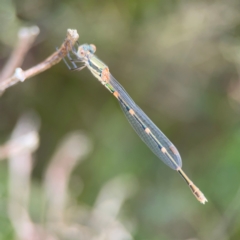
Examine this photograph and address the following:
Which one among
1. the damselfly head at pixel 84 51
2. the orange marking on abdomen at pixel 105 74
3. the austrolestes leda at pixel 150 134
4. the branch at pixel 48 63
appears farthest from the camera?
the austrolestes leda at pixel 150 134

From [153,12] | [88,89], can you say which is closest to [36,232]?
[88,89]

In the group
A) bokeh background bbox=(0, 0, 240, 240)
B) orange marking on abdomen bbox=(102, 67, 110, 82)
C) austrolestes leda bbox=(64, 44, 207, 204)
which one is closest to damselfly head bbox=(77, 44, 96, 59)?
orange marking on abdomen bbox=(102, 67, 110, 82)

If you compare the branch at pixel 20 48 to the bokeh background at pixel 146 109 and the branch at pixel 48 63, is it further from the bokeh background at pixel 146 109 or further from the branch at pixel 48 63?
the bokeh background at pixel 146 109

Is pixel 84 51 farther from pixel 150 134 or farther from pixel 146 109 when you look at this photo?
pixel 146 109

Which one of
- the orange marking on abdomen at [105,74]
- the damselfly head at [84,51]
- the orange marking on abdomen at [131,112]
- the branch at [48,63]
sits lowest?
the branch at [48,63]

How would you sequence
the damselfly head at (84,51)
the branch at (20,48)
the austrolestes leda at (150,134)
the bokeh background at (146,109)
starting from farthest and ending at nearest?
the bokeh background at (146,109), the austrolestes leda at (150,134), the damselfly head at (84,51), the branch at (20,48)

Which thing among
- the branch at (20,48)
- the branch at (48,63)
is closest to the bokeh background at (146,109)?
the branch at (20,48)

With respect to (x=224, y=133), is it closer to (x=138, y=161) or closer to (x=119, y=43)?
(x=138, y=161)

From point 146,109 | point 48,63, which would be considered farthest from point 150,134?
point 48,63
